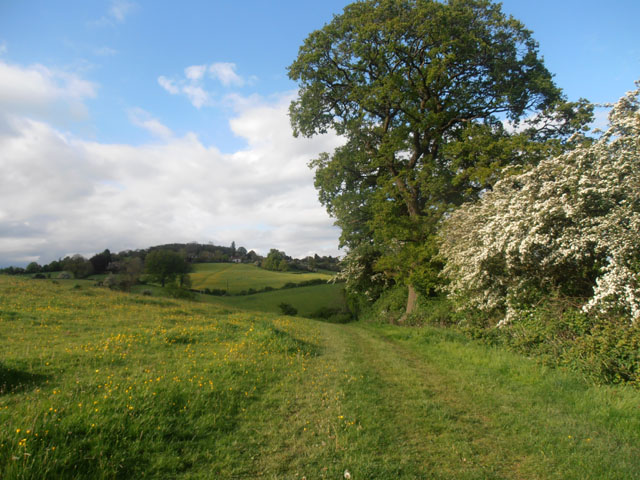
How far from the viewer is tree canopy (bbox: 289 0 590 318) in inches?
765

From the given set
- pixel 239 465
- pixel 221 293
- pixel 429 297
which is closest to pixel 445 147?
pixel 429 297

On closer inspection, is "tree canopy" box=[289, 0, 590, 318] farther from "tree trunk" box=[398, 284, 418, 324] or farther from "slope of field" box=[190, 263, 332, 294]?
"slope of field" box=[190, 263, 332, 294]

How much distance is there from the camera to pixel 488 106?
70.7 feet

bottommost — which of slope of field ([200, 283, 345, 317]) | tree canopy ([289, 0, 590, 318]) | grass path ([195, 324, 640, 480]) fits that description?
slope of field ([200, 283, 345, 317])

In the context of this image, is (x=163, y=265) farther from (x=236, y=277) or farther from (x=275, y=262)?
(x=275, y=262)

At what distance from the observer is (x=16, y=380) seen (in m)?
6.14

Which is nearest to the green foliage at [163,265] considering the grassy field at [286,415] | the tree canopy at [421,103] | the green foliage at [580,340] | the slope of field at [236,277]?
the slope of field at [236,277]

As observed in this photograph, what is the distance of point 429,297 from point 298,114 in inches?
630

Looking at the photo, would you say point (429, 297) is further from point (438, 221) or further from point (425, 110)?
point (425, 110)

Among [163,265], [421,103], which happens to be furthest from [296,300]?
[421,103]

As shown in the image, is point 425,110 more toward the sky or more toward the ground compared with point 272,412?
more toward the sky

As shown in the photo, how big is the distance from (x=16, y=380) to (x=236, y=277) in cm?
7125

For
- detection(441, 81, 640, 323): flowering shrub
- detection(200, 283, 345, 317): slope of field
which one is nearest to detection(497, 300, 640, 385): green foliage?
detection(441, 81, 640, 323): flowering shrub

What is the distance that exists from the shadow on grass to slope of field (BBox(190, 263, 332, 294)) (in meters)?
57.6
